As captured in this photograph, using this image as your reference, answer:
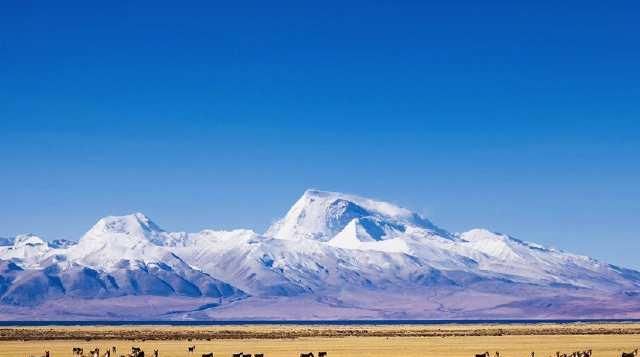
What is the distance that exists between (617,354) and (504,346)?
50.6 feet

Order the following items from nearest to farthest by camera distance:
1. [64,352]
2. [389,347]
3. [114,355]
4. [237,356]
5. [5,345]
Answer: [237,356], [114,355], [64,352], [389,347], [5,345]

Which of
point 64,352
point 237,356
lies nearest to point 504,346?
point 237,356

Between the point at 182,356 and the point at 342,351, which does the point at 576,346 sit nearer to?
the point at 342,351

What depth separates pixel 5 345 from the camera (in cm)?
10294

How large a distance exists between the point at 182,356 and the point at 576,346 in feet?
123

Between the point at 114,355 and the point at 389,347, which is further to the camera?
the point at 389,347

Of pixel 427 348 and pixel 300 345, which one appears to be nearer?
pixel 427 348

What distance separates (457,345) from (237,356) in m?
31.9

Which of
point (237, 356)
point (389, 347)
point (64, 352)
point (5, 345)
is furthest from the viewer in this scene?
point (5, 345)

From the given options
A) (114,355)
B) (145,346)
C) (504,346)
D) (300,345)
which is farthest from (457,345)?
(114,355)

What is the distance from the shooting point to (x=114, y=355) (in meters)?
80.8

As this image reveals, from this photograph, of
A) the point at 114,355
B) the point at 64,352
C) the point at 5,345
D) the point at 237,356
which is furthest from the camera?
the point at 5,345

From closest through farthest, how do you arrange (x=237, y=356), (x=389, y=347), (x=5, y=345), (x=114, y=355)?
1. (x=237, y=356)
2. (x=114, y=355)
3. (x=389, y=347)
4. (x=5, y=345)

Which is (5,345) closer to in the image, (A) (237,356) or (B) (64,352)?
(B) (64,352)
